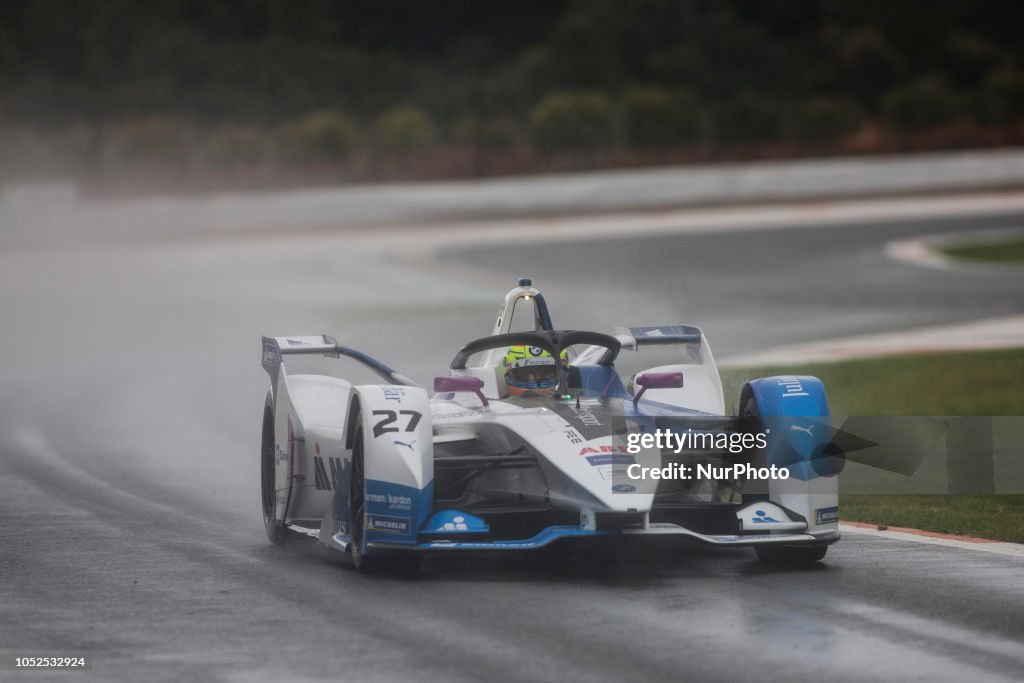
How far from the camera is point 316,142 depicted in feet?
148

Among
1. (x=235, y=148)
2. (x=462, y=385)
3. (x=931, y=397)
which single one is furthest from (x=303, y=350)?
(x=235, y=148)

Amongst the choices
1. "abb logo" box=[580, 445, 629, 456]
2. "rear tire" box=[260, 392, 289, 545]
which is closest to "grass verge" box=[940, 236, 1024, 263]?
"rear tire" box=[260, 392, 289, 545]

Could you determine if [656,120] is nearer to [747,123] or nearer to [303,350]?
[747,123]

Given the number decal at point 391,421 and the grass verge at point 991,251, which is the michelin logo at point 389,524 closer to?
the number decal at point 391,421

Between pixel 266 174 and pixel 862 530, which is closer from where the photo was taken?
pixel 862 530

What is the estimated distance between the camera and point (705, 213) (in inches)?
1618

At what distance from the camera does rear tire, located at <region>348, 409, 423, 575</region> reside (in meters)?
Answer: 9.02

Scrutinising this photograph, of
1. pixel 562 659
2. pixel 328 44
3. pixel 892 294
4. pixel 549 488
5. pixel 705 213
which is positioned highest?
pixel 328 44

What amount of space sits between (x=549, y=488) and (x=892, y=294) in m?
20.7

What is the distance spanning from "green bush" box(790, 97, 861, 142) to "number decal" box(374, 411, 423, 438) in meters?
39.2

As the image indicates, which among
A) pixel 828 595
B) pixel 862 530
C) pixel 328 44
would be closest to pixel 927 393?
pixel 862 530

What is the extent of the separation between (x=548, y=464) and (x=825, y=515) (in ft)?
5.15

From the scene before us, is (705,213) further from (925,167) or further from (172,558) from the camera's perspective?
(172,558)

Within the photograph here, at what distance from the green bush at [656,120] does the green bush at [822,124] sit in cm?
311
